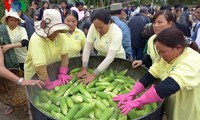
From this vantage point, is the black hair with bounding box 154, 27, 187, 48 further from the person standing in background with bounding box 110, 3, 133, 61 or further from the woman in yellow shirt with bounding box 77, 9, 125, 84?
the person standing in background with bounding box 110, 3, 133, 61

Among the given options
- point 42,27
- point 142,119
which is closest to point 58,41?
point 42,27

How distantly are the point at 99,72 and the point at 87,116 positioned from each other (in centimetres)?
90

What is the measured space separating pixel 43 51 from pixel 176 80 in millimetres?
1617

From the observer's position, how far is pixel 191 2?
31.6m

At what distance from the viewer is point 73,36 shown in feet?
12.2

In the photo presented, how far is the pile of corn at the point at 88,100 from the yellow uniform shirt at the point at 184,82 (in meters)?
0.25

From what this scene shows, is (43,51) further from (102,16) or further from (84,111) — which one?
(84,111)

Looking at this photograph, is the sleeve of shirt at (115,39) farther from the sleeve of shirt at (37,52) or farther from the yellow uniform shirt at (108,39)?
the sleeve of shirt at (37,52)

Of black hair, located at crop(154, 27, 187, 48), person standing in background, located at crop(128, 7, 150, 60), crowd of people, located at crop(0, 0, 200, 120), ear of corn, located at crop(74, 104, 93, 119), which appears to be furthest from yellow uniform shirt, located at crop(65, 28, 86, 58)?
person standing in background, located at crop(128, 7, 150, 60)

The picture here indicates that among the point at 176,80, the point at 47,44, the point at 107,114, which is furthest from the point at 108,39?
the point at 176,80

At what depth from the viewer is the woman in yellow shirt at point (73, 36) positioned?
12.0ft

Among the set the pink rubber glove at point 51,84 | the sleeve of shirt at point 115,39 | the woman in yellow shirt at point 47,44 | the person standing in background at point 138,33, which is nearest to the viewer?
the woman in yellow shirt at point 47,44

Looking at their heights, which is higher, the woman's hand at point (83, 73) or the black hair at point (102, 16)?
the black hair at point (102, 16)

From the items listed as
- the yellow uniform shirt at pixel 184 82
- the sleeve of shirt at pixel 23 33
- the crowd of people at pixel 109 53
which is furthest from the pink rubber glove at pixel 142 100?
the sleeve of shirt at pixel 23 33
